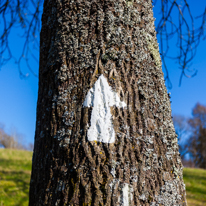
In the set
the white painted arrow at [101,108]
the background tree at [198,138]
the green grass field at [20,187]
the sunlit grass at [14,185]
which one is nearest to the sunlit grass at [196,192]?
the green grass field at [20,187]

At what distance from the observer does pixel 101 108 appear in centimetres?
104

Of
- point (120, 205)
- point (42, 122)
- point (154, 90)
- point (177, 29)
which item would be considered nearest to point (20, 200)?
point (42, 122)

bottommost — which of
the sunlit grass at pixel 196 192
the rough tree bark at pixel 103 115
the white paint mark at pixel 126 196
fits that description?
the sunlit grass at pixel 196 192

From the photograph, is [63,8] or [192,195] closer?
[63,8]

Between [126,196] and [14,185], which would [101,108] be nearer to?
[126,196]

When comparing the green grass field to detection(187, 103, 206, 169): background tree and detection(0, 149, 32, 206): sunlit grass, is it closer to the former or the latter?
detection(0, 149, 32, 206): sunlit grass

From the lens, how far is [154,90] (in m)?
1.18

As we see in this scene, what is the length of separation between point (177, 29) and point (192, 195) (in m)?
4.12

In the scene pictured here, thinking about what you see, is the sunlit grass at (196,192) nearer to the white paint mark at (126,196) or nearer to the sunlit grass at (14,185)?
the sunlit grass at (14,185)

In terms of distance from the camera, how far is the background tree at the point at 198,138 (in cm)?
2433

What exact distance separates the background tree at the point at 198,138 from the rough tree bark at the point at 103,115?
85.7ft

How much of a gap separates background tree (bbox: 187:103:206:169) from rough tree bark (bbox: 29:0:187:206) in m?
26.1

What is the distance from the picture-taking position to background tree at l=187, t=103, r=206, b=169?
24.3 m

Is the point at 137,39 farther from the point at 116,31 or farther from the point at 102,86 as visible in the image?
the point at 102,86
